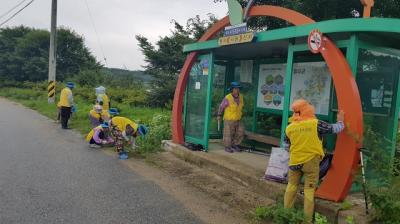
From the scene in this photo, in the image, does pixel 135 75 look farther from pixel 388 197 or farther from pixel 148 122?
pixel 388 197

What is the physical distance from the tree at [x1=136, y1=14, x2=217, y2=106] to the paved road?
940 centimetres

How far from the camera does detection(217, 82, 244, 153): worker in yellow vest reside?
8648mm

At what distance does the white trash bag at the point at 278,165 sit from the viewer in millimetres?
6129

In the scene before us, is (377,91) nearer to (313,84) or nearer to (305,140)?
(313,84)

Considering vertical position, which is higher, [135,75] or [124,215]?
[135,75]

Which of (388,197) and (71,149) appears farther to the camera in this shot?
(71,149)

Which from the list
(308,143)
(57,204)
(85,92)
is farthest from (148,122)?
(85,92)

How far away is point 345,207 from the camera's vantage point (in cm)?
506

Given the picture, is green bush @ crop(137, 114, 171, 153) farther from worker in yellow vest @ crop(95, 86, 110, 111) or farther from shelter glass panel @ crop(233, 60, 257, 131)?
shelter glass panel @ crop(233, 60, 257, 131)

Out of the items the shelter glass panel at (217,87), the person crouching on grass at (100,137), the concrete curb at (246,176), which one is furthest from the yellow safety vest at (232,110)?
the person crouching on grass at (100,137)

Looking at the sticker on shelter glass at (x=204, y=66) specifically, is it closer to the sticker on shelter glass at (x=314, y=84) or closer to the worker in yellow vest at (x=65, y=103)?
the sticker on shelter glass at (x=314, y=84)

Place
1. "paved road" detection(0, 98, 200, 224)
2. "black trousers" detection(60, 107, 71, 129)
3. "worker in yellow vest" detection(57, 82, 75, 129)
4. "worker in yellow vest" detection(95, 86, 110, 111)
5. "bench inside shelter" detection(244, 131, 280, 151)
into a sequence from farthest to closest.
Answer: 1. "black trousers" detection(60, 107, 71, 129)
2. "worker in yellow vest" detection(57, 82, 75, 129)
3. "worker in yellow vest" detection(95, 86, 110, 111)
4. "bench inside shelter" detection(244, 131, 280, 151)
5. "paved road" detection(0, 98, 200, 224)

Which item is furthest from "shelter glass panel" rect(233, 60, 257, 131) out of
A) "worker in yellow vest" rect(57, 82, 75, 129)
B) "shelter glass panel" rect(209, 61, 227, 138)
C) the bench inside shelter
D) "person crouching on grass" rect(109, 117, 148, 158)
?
"worker in yellow vest" rect(57, 82, 75, 129)

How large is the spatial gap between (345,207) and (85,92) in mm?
21131
